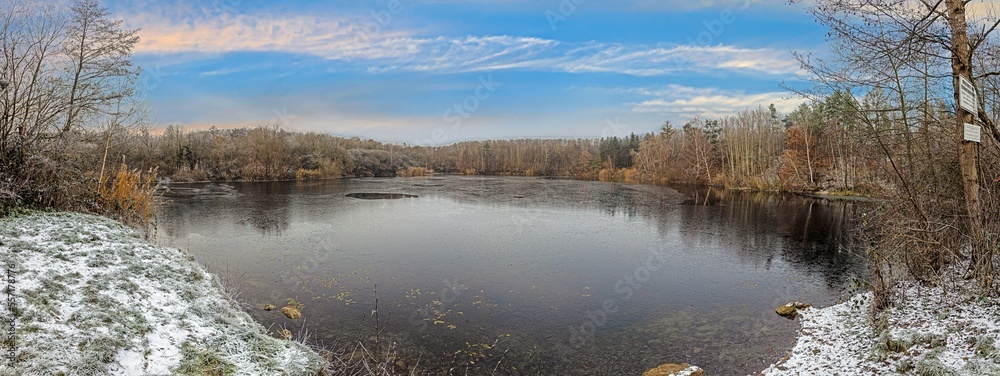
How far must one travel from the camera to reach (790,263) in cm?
1162

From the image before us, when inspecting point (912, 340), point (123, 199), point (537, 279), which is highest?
point (123, 199)

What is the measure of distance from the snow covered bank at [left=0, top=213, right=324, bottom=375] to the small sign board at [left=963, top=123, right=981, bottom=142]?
24.1 feet

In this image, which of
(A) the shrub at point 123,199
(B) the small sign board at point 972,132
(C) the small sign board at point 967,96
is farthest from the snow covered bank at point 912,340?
(A) the shrub at point 123,199

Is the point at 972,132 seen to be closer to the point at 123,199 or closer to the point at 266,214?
the point at 123,199

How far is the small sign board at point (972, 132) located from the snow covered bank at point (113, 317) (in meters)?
7.35

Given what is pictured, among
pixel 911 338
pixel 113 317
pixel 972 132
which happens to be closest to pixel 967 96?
pixel 972 132

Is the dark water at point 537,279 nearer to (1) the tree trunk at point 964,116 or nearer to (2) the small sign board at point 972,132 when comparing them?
(1) the tree trunk at point 964,116

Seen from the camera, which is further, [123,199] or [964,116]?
[123,199]

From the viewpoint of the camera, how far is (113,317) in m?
4.55

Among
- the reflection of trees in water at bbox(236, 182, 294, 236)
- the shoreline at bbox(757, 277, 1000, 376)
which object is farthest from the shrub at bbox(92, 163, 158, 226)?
the shoreline at bbox(757, 277, 1000, 376)

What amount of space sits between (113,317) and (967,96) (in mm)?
8987

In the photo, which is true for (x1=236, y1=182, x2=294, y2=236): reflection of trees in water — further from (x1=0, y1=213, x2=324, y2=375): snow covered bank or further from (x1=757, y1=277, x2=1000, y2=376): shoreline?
(x1=757, y1=277, x2=1000, y2=376): shoreline

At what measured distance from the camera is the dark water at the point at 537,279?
659 cm

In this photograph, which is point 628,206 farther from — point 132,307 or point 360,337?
point 132,307
